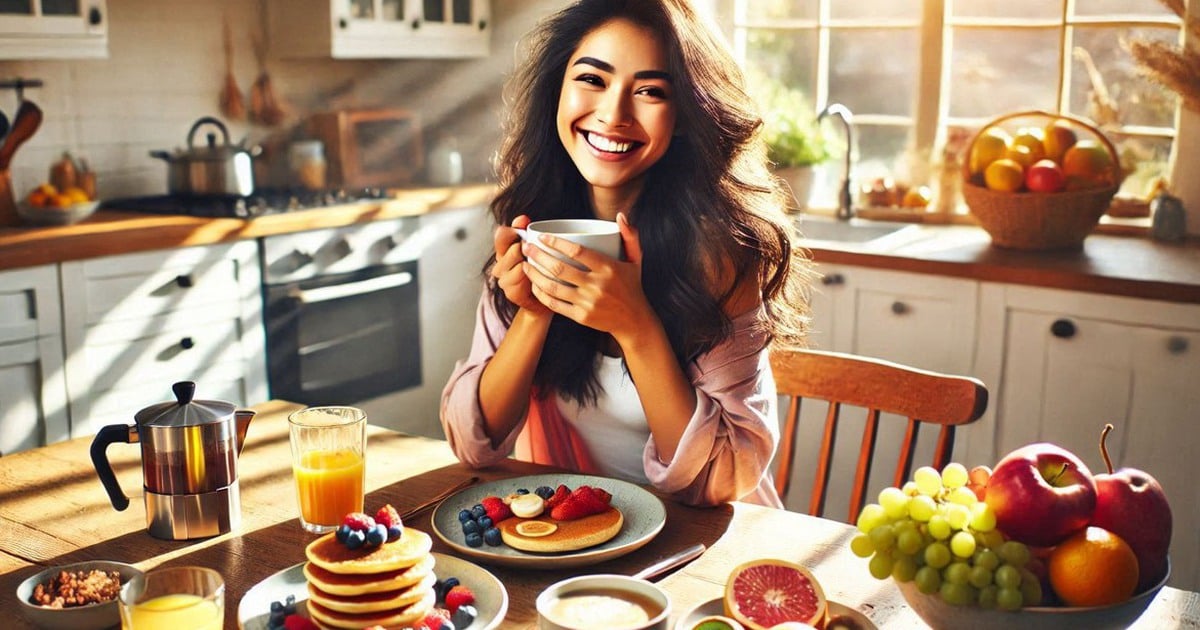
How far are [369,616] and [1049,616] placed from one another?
0.59 metres

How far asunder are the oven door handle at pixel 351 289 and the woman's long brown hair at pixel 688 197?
67.5 inches

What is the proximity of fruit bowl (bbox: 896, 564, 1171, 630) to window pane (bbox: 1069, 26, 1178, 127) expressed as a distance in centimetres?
265

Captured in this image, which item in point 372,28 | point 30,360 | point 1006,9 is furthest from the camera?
point 372,28

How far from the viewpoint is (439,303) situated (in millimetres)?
3811

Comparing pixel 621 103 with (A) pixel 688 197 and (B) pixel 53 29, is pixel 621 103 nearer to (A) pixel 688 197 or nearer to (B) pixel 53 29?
(A) pixel 688 197

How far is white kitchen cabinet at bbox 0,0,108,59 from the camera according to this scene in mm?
2930

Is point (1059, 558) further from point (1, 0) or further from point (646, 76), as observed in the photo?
point (1, 0)

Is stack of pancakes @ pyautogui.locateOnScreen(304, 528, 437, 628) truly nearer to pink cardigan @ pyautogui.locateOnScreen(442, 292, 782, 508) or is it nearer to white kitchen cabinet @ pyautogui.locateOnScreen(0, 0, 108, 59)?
pink cardigan @ pyautogui.locateOnScreen(442, 292, 782, 508)

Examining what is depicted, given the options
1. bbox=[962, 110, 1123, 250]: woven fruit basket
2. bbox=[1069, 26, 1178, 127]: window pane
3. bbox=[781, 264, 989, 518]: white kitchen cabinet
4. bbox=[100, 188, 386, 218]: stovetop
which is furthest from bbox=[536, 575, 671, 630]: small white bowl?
bbox=[1069, 26, 1178, 127]: window pane

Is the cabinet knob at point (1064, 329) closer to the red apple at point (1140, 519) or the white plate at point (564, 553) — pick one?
the white plate at point (564, 553)

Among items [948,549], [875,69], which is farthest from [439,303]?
[948,549]

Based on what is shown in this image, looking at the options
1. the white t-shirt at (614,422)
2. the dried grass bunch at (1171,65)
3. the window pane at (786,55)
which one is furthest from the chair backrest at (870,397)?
the window pane at (786,55)

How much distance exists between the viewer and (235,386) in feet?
10.6

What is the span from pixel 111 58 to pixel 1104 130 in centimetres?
296
